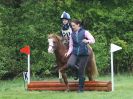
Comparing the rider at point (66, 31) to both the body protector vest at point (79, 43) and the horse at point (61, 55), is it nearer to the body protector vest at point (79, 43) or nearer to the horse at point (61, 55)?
the horse at point (61, 55)

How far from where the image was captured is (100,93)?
560 inches

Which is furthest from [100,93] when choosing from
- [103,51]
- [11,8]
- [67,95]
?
[11,8]

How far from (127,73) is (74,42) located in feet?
33.3

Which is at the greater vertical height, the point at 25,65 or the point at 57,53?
the point at 57,53

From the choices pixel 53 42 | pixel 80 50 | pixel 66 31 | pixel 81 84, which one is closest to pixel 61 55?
pixel 53 42

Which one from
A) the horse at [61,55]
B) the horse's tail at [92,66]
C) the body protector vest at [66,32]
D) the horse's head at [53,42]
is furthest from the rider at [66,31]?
the horse's tail at [92,66]

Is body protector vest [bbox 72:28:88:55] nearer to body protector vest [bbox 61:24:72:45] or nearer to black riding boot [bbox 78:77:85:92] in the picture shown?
body protector vest [bbox 61:24:72:45]

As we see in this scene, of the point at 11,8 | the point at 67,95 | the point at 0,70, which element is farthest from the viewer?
the point at 11,8

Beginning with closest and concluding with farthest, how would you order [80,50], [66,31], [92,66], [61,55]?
[80,50], [61,55], [66,31], [92,66]

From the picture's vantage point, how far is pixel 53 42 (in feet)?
47.8

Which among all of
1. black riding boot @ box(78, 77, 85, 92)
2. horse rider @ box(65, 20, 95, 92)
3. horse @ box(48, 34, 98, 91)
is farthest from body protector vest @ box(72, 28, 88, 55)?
black riding boot @ box(78, 77, 85, 92)

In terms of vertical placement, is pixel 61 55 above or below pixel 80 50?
below

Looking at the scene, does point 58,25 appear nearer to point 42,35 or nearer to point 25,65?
point 42,35

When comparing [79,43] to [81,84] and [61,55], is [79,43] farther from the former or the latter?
[81,84]
